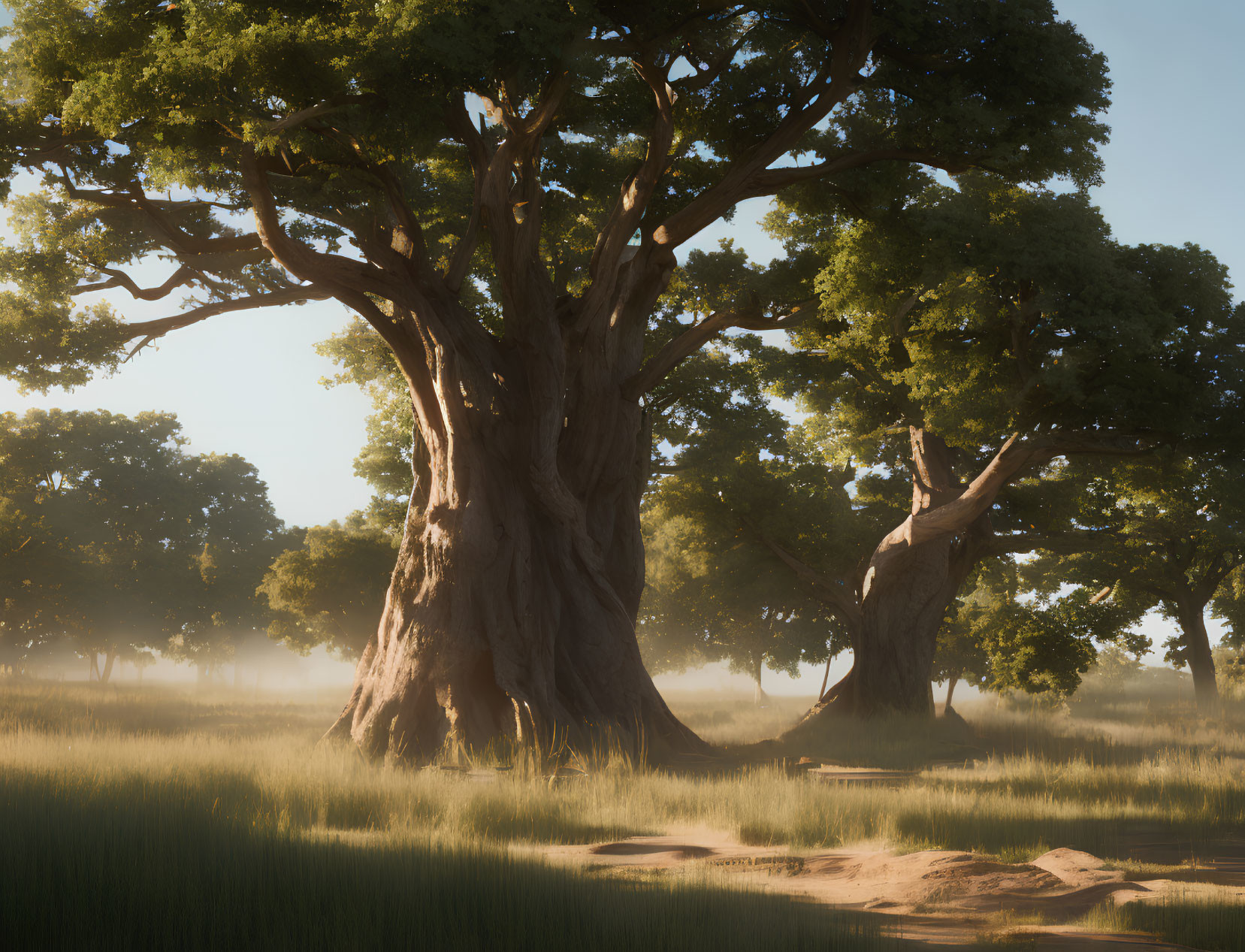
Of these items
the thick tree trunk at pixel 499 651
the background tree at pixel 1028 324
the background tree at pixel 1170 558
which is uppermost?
the background tree at pixel 1028 324

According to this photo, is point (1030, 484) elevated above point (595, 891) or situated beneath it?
elevated above

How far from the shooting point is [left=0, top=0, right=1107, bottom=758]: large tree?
1142 cm

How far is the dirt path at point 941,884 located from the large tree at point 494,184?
5.87 metres

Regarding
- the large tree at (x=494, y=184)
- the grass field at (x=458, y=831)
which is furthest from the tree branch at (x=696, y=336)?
the grass field at (x=458, y=831)

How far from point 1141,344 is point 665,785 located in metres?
10.2

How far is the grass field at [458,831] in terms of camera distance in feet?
16.0

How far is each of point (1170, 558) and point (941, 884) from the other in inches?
1217

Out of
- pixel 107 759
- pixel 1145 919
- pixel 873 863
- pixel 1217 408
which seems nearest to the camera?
pixel 1145 919

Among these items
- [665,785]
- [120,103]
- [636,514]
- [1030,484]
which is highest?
[120,103]

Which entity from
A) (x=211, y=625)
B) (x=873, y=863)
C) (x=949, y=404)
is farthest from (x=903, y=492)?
(x=211, y=625)

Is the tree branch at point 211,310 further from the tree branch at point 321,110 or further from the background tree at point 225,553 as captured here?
the background tree at point 225,553

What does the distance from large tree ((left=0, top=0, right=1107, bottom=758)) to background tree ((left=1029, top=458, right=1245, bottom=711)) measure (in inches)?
516

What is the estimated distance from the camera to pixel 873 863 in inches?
271

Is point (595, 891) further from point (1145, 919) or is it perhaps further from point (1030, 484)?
point (1030, 484)
